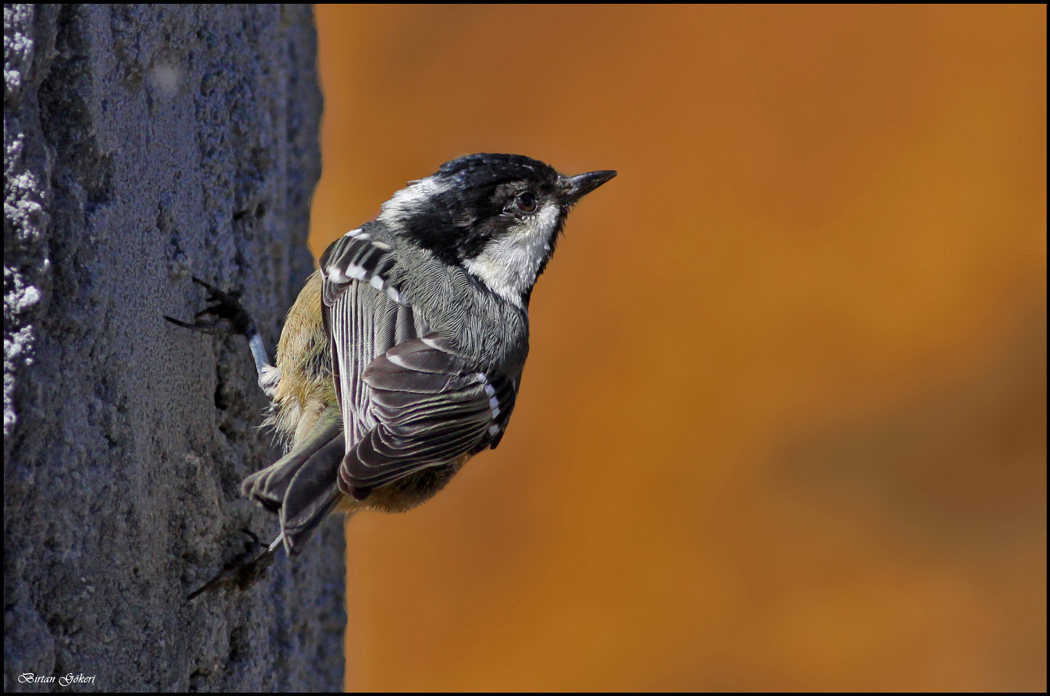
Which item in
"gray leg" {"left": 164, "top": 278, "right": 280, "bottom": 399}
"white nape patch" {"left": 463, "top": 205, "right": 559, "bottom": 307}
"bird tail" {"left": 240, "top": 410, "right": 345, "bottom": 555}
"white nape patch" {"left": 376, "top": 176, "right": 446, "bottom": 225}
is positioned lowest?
"bird tail" {"left": 240, "top": 410, "right": 345, "bottom": 555}

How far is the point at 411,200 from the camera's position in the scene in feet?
9.99

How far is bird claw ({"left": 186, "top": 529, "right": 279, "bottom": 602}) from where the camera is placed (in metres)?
2.53

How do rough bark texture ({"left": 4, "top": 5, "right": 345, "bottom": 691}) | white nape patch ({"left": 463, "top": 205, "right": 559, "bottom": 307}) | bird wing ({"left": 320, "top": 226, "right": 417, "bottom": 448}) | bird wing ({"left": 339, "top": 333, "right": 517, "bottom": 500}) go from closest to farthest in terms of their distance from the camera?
1. rough bark texture ({"left": 4, "top": 5, "right": 345, "bottom": 691})
2. bird wing ({"left": 339, "top": 333, "right": 517, "bottom": 500})
3. bird wing ({"left": 320, "top": 226, "right": 417, "bottom": 448})
4. white nape patch ({"left": 463, "top": 205, "right": 559, "bottom": 307})

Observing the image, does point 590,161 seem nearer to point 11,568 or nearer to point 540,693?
point 540,693

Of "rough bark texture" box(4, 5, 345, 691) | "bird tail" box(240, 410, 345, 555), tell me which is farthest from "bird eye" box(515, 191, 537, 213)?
"bird tail" box(240, 410, 345, 555)

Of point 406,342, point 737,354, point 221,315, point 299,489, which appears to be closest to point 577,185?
point 406,342

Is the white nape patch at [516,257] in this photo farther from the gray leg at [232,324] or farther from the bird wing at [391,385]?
the gray leg at [232,324]

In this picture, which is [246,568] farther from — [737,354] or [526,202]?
[737,354]

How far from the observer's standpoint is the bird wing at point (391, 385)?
93.6 inches

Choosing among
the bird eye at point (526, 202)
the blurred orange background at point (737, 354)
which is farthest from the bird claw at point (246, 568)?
the blurred orange background at point (737, 354)

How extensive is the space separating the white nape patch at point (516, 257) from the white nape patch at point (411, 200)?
0.20 m

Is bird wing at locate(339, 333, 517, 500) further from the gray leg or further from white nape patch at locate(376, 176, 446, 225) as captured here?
white nape patch at locate(376, 176, 446, 225)

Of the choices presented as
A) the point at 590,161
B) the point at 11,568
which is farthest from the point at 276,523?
the point at 590,161

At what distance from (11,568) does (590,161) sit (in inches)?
238
